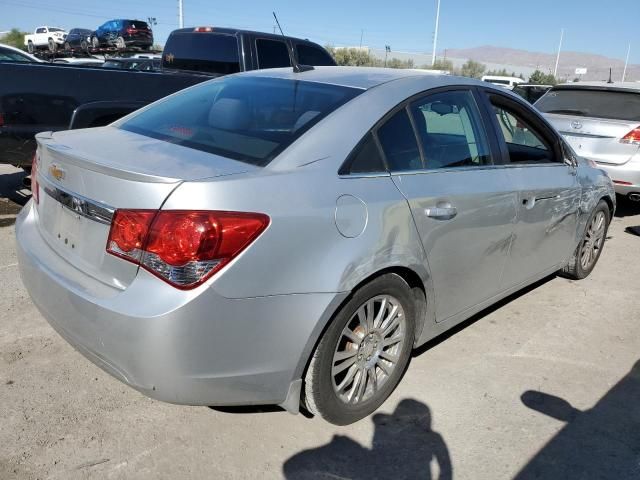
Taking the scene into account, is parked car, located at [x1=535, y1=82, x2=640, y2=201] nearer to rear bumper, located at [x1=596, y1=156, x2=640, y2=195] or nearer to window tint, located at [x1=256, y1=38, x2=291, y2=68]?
rear bumper, located at [x1=596, y1=156, x2=640, y2=195]

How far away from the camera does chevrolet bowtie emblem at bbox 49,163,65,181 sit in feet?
8.38

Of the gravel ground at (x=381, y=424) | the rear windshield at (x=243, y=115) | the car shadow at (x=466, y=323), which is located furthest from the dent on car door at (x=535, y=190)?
the rear windshield at (x=243, y=115)

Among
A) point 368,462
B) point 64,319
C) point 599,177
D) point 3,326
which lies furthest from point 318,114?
point 599,177

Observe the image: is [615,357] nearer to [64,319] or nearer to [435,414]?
[435,414]

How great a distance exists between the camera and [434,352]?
358 centimetres

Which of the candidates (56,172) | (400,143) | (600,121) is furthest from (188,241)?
(600,121)

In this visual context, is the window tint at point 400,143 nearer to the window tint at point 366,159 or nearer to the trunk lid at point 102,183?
the window tint at point 366,159

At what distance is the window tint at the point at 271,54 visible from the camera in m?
7.24

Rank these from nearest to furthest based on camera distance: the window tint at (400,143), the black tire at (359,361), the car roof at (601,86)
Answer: the black tire at (359,361) → the window tint at (400,143) → the car roof at (601,86)

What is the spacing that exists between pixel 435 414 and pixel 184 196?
1.73 meters

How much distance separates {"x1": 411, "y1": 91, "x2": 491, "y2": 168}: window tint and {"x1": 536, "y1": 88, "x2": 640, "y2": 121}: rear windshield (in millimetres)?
4485

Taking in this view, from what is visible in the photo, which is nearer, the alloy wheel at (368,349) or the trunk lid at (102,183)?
the trunk lid at (102,183)

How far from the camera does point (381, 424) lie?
2.84 m

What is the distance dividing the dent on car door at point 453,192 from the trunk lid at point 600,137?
13.6ft
